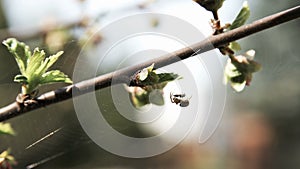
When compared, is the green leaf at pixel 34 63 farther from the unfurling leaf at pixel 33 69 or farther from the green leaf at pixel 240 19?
the green leaf at pixel 240 19

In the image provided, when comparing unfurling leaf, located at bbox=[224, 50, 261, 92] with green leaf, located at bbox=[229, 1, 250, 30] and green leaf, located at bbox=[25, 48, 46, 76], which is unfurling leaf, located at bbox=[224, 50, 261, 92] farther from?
green leaf, located at bbox=[25, 48, 46, 76]

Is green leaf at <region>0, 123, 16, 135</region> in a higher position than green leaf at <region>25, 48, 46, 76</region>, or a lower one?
lower

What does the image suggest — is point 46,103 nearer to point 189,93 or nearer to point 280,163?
point 189,93

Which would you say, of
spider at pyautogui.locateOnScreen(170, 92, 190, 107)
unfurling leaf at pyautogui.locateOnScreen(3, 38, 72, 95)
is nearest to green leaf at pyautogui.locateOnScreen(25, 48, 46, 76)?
unfurling leaf at pyautogui.locateOnScreen(3, 38, 72, 95)

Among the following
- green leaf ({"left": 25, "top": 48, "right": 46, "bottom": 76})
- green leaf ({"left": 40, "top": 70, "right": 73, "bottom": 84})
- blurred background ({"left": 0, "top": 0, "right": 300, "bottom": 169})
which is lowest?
green leaf ({"left": 40, "top": 70, "right": 73, "bottom": 84})

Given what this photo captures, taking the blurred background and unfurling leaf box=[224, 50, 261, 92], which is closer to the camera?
unfurling leaf box=[224, 50, 261, 92]

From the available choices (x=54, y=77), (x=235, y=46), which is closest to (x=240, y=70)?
(x=235, y=46)

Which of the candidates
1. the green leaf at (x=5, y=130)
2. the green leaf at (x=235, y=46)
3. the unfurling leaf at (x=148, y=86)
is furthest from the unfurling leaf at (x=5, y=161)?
the green leaf at (x=235, y=46)
